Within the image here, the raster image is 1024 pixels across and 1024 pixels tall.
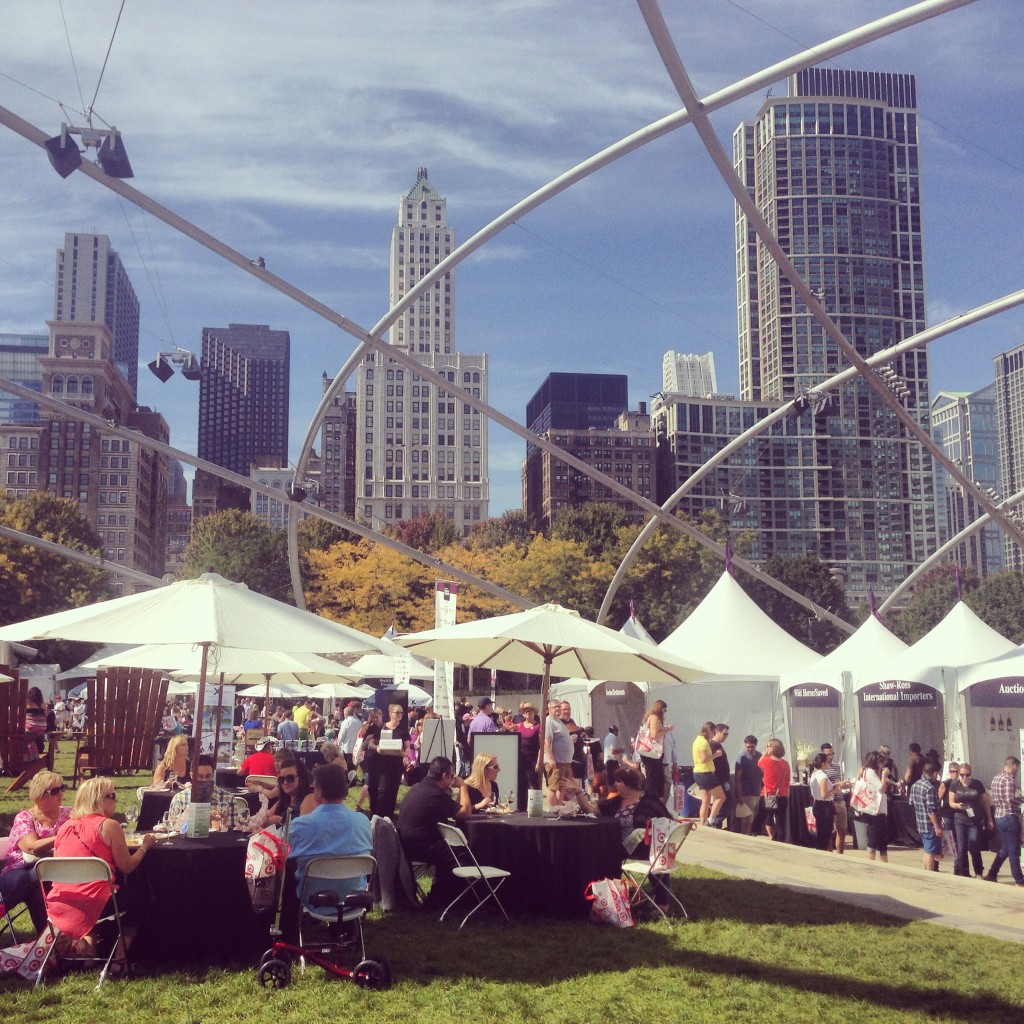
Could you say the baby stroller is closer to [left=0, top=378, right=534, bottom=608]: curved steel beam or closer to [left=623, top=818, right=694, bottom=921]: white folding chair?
[left=623, top=818, right=694, bottom=921]: white folding chair

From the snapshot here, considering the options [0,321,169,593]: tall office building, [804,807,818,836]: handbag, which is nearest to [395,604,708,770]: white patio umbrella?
[804,807,818,836]: handbag

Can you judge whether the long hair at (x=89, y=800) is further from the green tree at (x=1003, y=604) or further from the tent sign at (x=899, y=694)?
the green tree at (x=1003, y=604)

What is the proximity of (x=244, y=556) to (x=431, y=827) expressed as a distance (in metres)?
77.2

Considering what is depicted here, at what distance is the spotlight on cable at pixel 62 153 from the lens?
1347 centimetres

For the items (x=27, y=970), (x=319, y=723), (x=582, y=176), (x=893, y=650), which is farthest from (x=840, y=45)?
(x=319, y=723)

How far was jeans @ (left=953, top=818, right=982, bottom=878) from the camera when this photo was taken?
16156 millimetres

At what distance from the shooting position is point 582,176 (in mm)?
17906

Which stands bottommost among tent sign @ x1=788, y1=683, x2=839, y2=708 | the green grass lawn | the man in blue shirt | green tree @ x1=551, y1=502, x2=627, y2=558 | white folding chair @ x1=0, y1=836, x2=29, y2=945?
the green grass lawn

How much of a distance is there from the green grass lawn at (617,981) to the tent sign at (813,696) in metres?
12.0

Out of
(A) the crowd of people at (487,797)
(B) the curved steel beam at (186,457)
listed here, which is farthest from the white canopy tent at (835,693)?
(B) the curved steel beam at (186,457)

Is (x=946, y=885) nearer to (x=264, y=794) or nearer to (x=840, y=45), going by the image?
(x=264, y=794)

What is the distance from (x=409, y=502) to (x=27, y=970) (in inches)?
7069

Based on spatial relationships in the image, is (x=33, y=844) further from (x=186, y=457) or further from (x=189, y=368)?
(x=189, y=368)

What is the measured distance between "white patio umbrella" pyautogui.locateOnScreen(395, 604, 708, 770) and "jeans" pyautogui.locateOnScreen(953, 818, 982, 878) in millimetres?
5001
